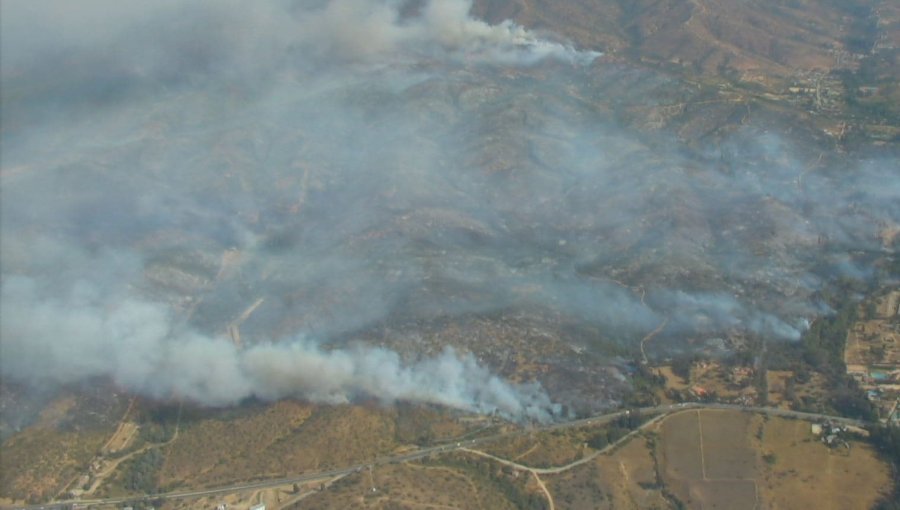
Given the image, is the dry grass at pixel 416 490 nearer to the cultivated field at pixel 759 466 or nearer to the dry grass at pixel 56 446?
the cultivated field at pixel 759 466

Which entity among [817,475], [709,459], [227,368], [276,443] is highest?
[817,475]

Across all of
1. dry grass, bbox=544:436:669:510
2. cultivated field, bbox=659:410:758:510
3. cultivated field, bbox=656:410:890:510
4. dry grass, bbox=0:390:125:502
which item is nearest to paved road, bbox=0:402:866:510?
cultivated field, bbox=656:410:890:510

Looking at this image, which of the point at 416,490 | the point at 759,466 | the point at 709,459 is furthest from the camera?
the point at 709,459

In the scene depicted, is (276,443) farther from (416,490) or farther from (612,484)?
(612,484)

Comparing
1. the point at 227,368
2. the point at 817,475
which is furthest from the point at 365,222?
the point at 817,475

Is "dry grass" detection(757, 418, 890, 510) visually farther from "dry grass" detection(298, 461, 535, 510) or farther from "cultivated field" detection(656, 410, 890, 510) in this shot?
"dry grass" detection(298, 461, 535, 510)

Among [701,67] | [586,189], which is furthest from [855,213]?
[701,67]

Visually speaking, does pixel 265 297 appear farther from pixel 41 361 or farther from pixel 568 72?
pixel 568 72
